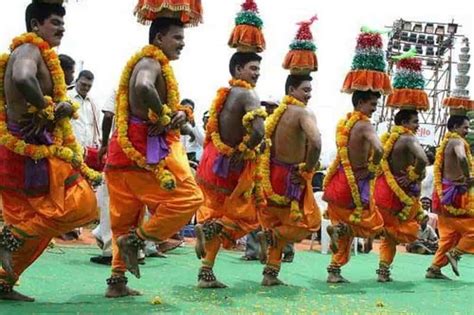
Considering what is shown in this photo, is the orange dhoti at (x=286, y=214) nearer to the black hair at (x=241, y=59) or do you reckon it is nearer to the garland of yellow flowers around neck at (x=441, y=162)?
the black hair at (x=241, y=59)

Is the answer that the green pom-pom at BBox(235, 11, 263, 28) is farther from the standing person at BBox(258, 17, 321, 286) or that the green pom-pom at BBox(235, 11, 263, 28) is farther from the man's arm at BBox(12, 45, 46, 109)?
the man's arm at BBox(12, 45, 46, 109)

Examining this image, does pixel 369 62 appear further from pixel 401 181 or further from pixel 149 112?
pixel 149 112

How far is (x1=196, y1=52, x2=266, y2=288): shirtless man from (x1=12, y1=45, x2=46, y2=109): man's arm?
2077 millimetres

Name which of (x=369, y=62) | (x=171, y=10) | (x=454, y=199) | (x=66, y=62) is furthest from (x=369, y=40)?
(x=66, y=62)

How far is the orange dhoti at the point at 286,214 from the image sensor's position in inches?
256

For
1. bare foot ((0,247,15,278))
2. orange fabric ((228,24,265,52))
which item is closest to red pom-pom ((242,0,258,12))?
orange fabric ((228,24,265,52))

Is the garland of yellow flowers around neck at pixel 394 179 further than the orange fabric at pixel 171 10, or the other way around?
the garland of yellow flowers around neck at pixel 394 179

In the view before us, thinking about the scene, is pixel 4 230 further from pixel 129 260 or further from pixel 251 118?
pixel 251 118

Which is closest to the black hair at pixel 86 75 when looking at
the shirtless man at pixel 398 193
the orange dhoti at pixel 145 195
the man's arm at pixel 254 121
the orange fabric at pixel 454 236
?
the man's arm at pixel 254 121

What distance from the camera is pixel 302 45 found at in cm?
704

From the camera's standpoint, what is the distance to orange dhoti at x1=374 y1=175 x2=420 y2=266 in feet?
24.9

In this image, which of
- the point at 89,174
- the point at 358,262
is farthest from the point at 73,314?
the point at 358,262

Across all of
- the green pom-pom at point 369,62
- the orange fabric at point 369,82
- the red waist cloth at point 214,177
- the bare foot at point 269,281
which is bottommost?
the bare foot at point 269,281

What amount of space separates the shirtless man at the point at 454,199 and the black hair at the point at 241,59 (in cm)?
305
